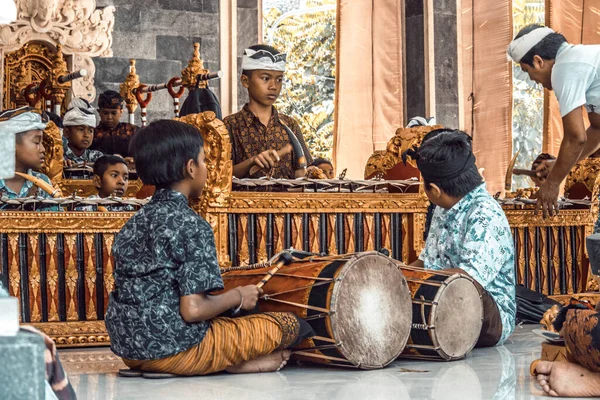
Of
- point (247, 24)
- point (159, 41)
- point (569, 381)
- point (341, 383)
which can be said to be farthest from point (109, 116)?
point (569, 381)

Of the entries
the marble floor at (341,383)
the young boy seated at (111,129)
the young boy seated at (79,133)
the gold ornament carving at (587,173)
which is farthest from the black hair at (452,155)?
the young boy seated at (111,129)

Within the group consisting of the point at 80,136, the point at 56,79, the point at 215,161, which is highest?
the point at 56,79

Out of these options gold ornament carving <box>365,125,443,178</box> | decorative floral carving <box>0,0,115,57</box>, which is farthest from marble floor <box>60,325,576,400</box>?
decorative floral carving <box>0,0,115,57</box>

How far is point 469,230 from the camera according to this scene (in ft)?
15.5

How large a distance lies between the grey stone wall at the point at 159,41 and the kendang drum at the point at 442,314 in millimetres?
6044

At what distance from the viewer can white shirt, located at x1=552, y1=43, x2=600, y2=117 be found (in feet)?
16.8

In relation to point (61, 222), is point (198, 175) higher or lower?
higher

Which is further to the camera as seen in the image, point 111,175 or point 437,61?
point 437,61

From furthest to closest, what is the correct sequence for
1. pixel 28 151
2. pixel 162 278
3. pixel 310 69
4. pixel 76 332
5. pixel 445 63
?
pixel 310 69 → pixel 445 63 → pixel 28 151 → pixel 76 332 → pixel 162 278

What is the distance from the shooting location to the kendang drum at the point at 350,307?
4230 mm

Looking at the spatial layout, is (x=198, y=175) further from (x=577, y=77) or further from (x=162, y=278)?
(x=577, y=77)

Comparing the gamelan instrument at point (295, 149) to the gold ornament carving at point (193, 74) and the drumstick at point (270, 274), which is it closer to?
the drumstick at point (270, 274)

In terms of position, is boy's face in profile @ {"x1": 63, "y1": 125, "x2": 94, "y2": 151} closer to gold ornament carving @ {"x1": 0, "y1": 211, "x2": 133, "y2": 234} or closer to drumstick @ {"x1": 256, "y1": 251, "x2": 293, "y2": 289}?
gold ornament carving @ {"x1": 0, "y1": 211, "x2": 133, "y2": 234}

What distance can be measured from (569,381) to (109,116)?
20.3 ft
